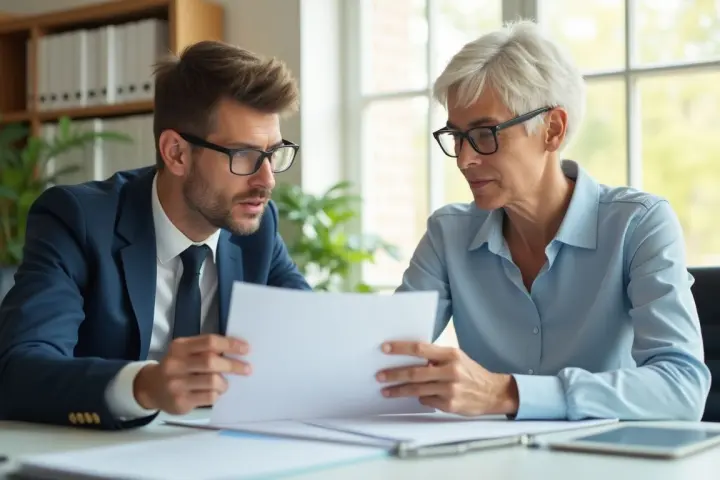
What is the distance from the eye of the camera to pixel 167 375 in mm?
1317

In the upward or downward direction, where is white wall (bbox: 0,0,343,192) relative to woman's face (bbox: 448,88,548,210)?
upward

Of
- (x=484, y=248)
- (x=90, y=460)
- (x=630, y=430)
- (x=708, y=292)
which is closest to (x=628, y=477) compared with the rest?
(x=630, y=430)

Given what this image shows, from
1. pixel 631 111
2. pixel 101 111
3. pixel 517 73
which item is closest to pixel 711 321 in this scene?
pixel 517 73

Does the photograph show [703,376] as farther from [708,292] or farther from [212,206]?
[212,206]

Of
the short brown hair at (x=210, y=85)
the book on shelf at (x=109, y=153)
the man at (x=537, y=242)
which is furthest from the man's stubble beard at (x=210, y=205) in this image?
the book on shelf at (x=109, y=153)

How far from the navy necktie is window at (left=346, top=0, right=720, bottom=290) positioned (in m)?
1.34

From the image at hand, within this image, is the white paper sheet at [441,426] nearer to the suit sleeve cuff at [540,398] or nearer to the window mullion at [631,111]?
the suit sleeve cuff at [540,398]

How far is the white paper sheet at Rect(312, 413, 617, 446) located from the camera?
1206mm

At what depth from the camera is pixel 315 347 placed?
4.24 feet

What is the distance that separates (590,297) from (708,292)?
21cm

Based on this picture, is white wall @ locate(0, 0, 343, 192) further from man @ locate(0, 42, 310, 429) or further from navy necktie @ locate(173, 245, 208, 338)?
navy necktie @ locate(173, 245, 208, 338)

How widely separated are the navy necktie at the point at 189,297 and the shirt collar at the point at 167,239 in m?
0.02

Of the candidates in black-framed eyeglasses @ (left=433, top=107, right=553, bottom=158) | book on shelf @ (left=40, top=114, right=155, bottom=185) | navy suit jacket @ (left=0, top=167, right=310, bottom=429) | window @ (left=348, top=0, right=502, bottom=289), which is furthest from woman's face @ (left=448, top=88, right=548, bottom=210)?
book on shelf @ (left=40, top=114, right=155, bottom=185)

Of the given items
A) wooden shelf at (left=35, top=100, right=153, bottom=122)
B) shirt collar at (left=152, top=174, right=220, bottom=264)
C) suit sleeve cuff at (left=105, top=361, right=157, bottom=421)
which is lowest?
suit sleeve cuff at (left=105, top=361, right=157, bottom=421)
